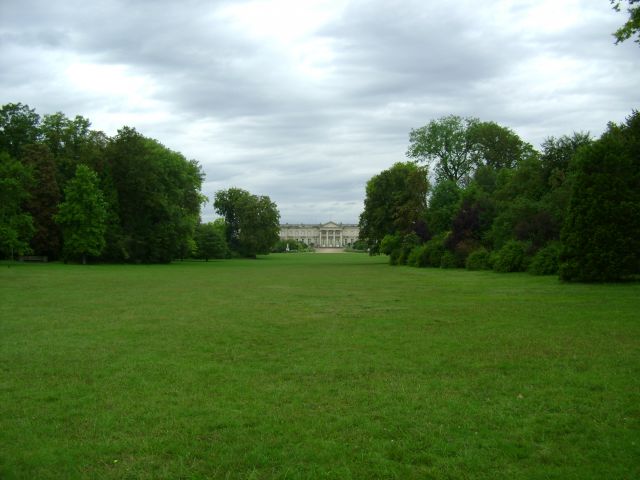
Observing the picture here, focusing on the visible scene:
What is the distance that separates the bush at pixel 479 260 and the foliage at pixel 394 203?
15668mm

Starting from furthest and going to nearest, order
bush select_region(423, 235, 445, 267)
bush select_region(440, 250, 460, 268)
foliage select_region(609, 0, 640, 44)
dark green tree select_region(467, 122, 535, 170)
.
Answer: dark green tree select_region(467, 122, 535, 170) → bush select_region(423, 235, 445, 267) → bush select_region(440, 250, 460, 268) → foliage select_region(609, 0, 640, 44)

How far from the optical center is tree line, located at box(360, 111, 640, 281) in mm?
22453

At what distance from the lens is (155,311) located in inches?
661

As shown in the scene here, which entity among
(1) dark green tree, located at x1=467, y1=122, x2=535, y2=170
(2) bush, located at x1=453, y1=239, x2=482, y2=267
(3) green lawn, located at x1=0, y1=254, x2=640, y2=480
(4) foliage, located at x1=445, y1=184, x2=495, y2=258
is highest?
(1) dark green tree, located at x1=467, y1=122, x2=535, y2=170

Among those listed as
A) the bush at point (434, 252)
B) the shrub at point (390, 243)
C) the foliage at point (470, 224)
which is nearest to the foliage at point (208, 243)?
the shrub at point (390, 243)

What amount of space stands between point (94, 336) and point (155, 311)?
468cm

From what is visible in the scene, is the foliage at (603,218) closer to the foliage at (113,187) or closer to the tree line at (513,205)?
the tree line at (513,205)

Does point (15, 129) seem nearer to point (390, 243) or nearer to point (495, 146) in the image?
point (390, 243)

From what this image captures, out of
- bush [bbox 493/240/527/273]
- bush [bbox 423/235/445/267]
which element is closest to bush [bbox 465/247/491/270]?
bush [bbox 493/240/527/273]

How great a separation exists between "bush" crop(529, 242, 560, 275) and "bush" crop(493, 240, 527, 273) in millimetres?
3229

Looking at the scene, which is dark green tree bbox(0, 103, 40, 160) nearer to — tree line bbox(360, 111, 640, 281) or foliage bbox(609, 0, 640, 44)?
tree line bbox(360, 111, 640, 281)

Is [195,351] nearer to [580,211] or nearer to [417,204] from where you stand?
[580,211]

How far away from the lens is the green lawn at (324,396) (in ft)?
17.0

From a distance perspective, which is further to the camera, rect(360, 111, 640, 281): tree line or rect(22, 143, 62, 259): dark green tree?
rect(22, 143, 62, 259): dark green tree
